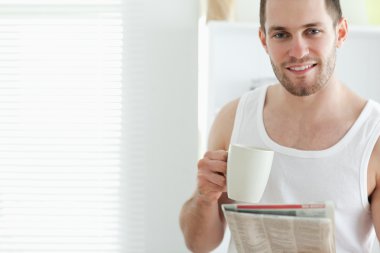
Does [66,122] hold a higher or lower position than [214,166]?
lower

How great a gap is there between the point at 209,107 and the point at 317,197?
114 cm

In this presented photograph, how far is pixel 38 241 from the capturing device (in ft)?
10.1

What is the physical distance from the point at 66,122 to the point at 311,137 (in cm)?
168

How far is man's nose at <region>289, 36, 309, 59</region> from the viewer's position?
1.46 metres

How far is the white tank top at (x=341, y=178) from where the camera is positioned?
1.51 metres

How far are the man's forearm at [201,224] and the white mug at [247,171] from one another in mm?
260

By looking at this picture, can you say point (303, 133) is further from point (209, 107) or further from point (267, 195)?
point (209, 107)

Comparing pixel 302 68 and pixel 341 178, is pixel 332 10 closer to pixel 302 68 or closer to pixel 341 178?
pixel 302 68

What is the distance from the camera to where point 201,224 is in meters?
1.63

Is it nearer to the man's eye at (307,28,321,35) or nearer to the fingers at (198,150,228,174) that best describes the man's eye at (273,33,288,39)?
the man's eye at (307,28,321,35)

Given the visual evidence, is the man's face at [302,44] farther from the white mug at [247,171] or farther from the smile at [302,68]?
the white mug at [247,171]

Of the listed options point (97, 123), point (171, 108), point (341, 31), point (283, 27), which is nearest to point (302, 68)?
point (283, 27)

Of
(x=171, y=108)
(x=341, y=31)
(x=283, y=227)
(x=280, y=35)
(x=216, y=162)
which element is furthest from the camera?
(x=171, y=108)

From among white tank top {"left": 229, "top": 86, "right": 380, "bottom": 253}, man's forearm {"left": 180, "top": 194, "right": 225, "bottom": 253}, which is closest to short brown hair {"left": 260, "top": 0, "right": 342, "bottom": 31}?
white tank top {"left": 229, "top": 86, "right": 380, "bottom": 253}
